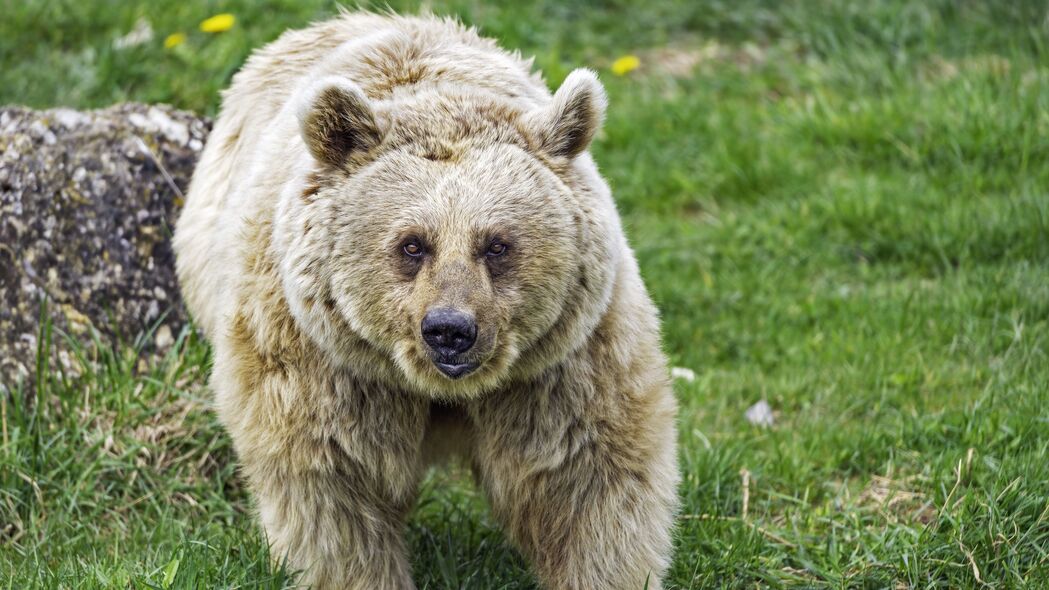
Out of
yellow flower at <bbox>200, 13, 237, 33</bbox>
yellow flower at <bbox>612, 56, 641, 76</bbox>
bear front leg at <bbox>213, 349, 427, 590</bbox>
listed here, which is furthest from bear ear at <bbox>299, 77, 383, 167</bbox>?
yellow flower at <bbox>612, 56, 641, 76</bbox>

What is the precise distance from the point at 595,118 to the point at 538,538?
1.46 meters

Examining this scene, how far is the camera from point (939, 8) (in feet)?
30.6

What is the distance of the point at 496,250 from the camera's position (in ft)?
13.8

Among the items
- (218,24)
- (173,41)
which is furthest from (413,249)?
(218,24)

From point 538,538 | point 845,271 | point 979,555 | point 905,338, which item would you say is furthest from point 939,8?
point 538,538

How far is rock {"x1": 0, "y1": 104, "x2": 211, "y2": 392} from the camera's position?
19.2ft

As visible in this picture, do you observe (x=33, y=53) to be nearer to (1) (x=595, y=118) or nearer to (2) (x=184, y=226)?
(2) (x=184, y=226)

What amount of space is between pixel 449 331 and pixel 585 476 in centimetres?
88

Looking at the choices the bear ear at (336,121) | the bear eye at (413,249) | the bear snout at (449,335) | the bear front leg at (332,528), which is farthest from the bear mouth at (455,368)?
the bear ear at (336,121)

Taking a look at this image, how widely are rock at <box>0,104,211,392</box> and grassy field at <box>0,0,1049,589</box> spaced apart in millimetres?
258

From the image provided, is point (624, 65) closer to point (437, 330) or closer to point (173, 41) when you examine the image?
point (173, 41)

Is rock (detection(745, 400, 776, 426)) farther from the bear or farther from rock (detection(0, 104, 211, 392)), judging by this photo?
rock (detection(0, 104, 211, 392))

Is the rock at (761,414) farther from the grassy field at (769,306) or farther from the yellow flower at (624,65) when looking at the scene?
the yellow flower at (624,65)

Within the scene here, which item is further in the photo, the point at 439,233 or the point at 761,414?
the point at 761,414
